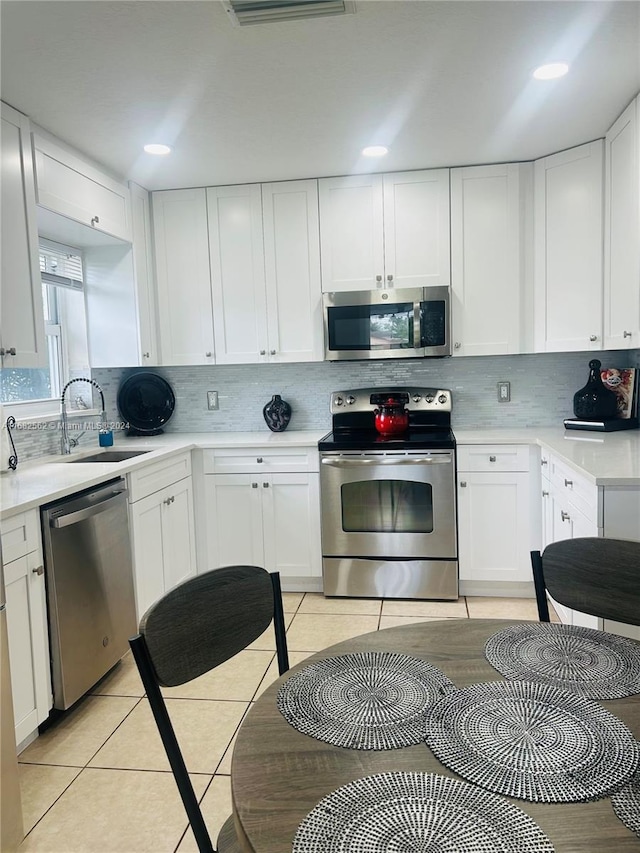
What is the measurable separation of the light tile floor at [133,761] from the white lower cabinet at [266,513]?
0.57 m

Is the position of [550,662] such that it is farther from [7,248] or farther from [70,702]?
[7,248]

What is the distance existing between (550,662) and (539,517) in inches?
97.5

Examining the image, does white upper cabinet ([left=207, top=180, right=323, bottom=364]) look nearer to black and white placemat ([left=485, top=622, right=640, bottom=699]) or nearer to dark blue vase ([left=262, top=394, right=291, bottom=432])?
dark blue vase ([left=262, top=394, right=291, bottom=432])

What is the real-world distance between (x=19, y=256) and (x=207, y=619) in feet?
6.59

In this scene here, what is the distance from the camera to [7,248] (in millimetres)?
2539

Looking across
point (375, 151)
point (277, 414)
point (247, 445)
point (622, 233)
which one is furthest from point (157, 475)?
point (622, 233)

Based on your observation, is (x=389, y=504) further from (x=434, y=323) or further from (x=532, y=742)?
(x=532, y=742)

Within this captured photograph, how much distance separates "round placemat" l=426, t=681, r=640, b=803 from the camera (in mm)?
839

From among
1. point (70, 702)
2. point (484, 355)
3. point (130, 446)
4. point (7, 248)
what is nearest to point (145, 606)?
point (70, 702)

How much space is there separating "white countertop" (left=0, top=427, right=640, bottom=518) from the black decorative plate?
0.18 metres

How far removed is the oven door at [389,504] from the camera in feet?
11.6

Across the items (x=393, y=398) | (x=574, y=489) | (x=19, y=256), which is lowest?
(x=574, y=489)

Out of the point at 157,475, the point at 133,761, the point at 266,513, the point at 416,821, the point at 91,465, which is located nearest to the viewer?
the point at 416,821

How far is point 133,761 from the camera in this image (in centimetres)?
220
